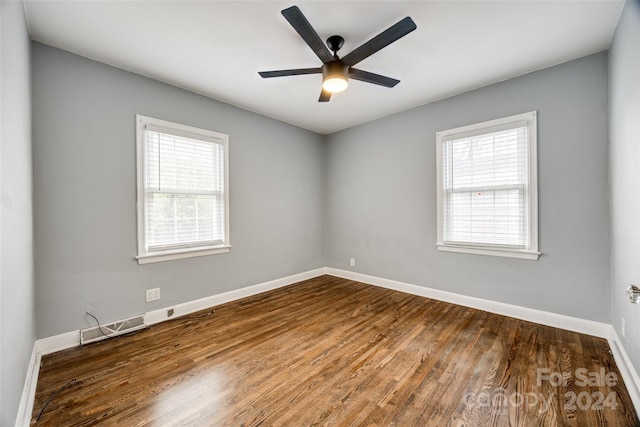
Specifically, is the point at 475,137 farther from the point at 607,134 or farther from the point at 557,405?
the point at 557,405

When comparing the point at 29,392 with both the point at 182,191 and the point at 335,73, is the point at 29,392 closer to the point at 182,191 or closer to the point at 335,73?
the point at 182,191

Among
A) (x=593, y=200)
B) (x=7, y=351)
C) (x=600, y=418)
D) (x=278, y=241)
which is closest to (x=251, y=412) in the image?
(x=7, y=351)

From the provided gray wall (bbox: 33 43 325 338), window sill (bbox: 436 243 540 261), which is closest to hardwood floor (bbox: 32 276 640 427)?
gray wall (bbox: 33 43 325 338)

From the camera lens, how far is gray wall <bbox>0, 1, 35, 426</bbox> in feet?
4.17

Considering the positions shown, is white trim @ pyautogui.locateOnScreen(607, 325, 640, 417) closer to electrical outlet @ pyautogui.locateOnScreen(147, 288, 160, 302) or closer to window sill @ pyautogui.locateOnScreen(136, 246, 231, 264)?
window sill @ pyautogui.locateOnScreen(136, 246, 231, 264)

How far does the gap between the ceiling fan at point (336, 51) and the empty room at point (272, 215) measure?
2cm

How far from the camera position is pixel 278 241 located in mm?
4199

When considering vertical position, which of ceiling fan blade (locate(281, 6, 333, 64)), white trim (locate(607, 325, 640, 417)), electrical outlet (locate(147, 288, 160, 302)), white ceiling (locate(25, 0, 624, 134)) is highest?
white ceiling (locate(25, 0, 624, 134))

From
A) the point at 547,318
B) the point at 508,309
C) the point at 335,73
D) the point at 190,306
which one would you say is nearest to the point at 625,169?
the point at 547,318

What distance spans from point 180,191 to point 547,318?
13.8 ft

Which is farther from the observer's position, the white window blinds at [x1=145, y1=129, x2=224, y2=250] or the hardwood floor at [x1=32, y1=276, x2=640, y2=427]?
the white window blinds at [x1=145, y1=129, x2=224, y2=250]

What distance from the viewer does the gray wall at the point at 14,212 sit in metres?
1.27

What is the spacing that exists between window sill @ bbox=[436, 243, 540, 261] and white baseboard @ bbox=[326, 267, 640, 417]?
0.55 meters

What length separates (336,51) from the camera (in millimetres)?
2340
